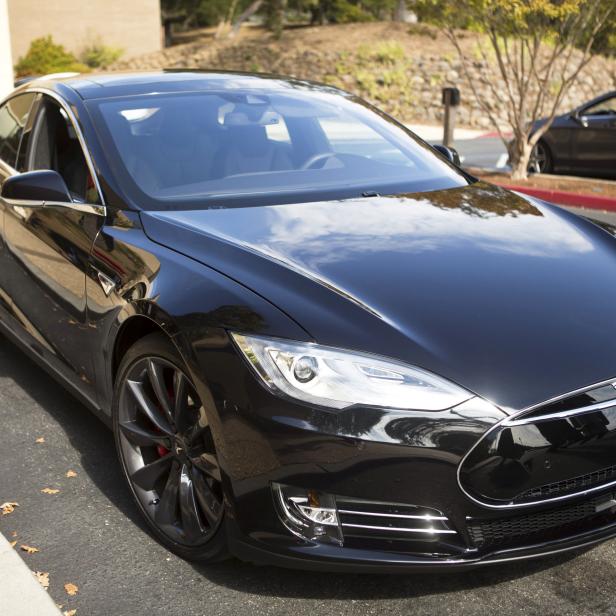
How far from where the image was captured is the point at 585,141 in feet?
47.3

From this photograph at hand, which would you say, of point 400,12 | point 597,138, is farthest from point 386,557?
point 400,12

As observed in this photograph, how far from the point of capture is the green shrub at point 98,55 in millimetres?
36375

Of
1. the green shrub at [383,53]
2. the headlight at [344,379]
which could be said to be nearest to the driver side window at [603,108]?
the headlight at [344,379]

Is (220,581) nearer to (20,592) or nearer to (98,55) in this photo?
(20,592)

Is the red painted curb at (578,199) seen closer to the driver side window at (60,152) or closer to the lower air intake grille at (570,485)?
the driver side window at (60,152)

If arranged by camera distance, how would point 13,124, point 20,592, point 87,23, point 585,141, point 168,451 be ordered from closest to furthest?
point 20,592 < point 168,451 < point 13,124 < point 585,141 < point 87,23

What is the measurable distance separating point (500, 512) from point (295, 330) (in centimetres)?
77

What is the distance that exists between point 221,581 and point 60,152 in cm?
227

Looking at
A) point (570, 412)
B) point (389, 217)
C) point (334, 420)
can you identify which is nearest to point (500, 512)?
Result: point (570, 412)

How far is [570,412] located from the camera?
2.74m

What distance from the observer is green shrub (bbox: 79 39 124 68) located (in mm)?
36375

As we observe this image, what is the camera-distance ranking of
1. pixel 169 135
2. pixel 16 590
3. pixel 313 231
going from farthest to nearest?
1. pixel 169 135
2. pixel 313 231
3. pixel 16 590

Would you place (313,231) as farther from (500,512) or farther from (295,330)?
(500,512)

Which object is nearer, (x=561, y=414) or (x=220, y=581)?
(x=561, y=414)
